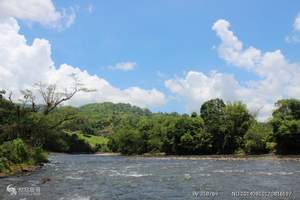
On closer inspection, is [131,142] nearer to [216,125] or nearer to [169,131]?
[169,131]

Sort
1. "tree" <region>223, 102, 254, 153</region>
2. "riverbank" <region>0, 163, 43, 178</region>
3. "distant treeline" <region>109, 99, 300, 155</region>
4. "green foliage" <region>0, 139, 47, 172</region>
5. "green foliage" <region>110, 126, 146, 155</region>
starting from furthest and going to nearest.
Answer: "green foliage" <region>110, 126, 146, 155</region> < "tree" <region>223, 102, 254, 153</region> < "distant treeline" <region>109, 99, 300, 155</region> < "green foliage" <region>0, 139, 47, 172</region> < "riverbank" <region>0, 163, 43, 178</region>

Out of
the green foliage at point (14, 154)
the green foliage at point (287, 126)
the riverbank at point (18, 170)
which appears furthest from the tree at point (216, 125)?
the riverbank at point (18, 170)

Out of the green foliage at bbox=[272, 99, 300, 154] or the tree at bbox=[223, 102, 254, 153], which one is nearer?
the green foliage at bbox=[272, 99, 300, 154]

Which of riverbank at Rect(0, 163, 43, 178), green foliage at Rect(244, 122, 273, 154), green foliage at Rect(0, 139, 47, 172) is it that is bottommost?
riverbank at Rect(0, 163, 43, 178)

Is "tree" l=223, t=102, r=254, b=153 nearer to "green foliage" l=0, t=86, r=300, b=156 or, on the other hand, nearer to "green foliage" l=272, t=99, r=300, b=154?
"green foliage" l=0, t=86, r=300, b=156

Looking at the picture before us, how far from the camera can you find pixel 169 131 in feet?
461

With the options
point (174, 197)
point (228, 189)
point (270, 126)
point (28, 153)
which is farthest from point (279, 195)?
point (270, 126)

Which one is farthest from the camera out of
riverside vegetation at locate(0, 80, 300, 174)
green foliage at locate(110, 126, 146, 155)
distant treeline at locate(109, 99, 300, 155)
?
green foliage at locate(110, 126, 146, 155)

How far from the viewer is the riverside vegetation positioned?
77181 millimetres

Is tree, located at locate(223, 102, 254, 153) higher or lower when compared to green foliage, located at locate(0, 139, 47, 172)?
higher

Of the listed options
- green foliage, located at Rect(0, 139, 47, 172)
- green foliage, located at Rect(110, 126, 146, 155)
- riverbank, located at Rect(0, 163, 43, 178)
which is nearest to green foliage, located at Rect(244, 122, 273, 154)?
green foliage, located at Rect(110, 126, 146, 155)

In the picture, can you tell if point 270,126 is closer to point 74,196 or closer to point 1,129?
point 1,129

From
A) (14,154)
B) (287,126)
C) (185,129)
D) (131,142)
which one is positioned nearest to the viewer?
(14,154)

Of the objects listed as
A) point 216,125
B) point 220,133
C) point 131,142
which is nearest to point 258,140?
point 220,133
